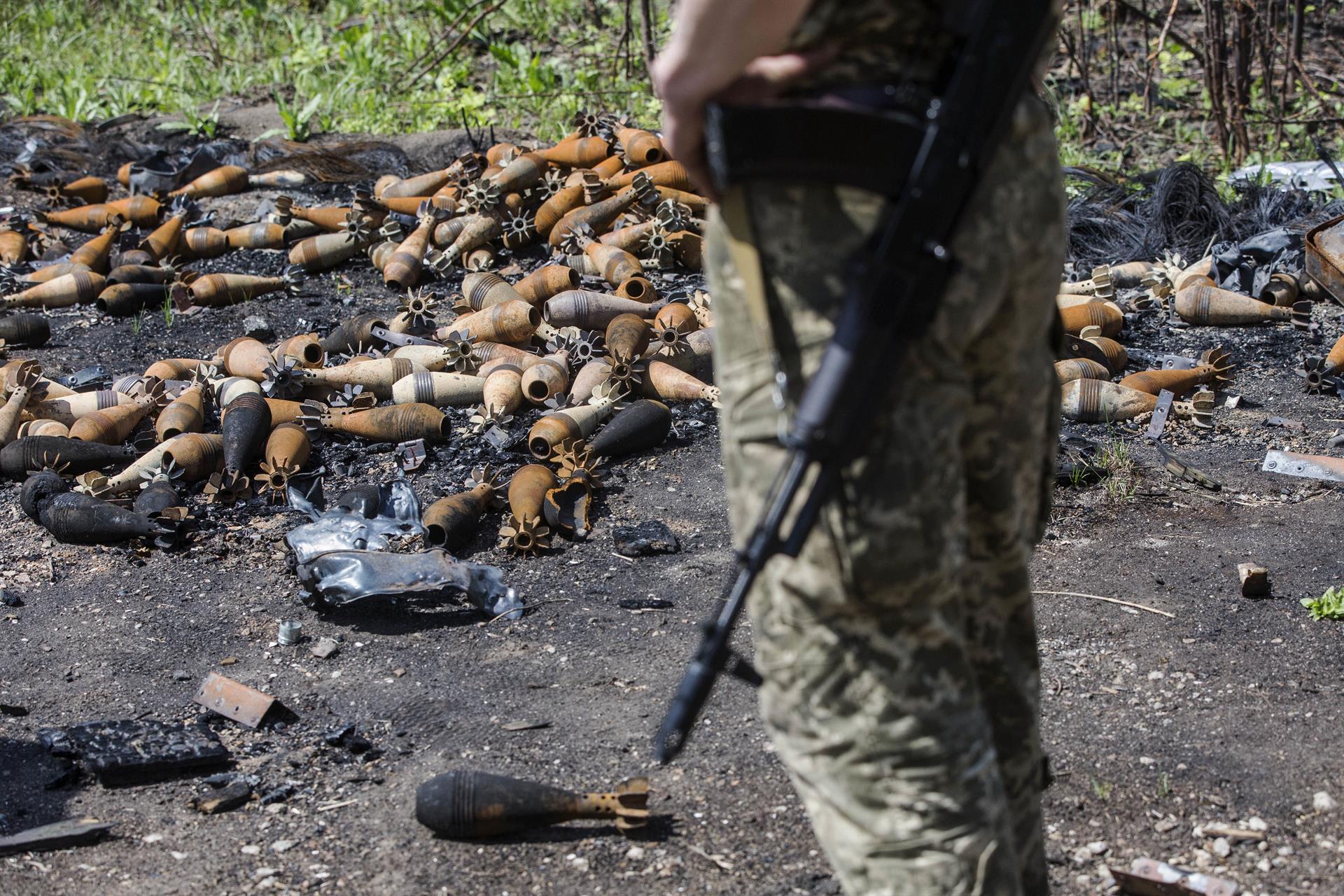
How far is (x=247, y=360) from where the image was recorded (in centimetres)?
502

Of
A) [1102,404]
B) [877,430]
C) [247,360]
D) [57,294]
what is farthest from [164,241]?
[877,430]

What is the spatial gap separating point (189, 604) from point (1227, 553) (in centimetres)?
309

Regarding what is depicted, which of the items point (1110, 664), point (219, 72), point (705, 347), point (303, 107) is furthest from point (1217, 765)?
point (219, 72)

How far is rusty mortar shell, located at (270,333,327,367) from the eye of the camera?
198 inches

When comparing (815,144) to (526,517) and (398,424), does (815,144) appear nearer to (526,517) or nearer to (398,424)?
(526,517)

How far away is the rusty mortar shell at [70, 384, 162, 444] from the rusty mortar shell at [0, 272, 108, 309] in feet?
6.00

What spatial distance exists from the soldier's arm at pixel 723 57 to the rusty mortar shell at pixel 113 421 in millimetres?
3722

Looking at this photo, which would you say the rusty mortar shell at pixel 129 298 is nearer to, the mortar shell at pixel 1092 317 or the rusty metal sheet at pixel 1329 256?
the mortar shell at pixel 1092 317

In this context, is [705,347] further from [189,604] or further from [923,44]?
[923,44]

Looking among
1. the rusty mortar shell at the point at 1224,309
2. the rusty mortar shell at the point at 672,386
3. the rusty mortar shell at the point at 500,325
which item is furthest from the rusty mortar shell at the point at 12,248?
the rusty mortar shell at the point at 1224,309

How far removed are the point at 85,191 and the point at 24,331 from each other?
2.19 meters

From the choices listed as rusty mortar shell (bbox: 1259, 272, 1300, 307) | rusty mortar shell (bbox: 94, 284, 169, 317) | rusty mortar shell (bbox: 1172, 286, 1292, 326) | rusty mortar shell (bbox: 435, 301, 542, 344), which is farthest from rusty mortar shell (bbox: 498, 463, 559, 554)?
rusty mortar shell (bbox: 1259, 272, 1300, 307)

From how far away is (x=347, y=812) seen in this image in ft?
8.96

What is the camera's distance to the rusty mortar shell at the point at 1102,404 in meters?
4.67
